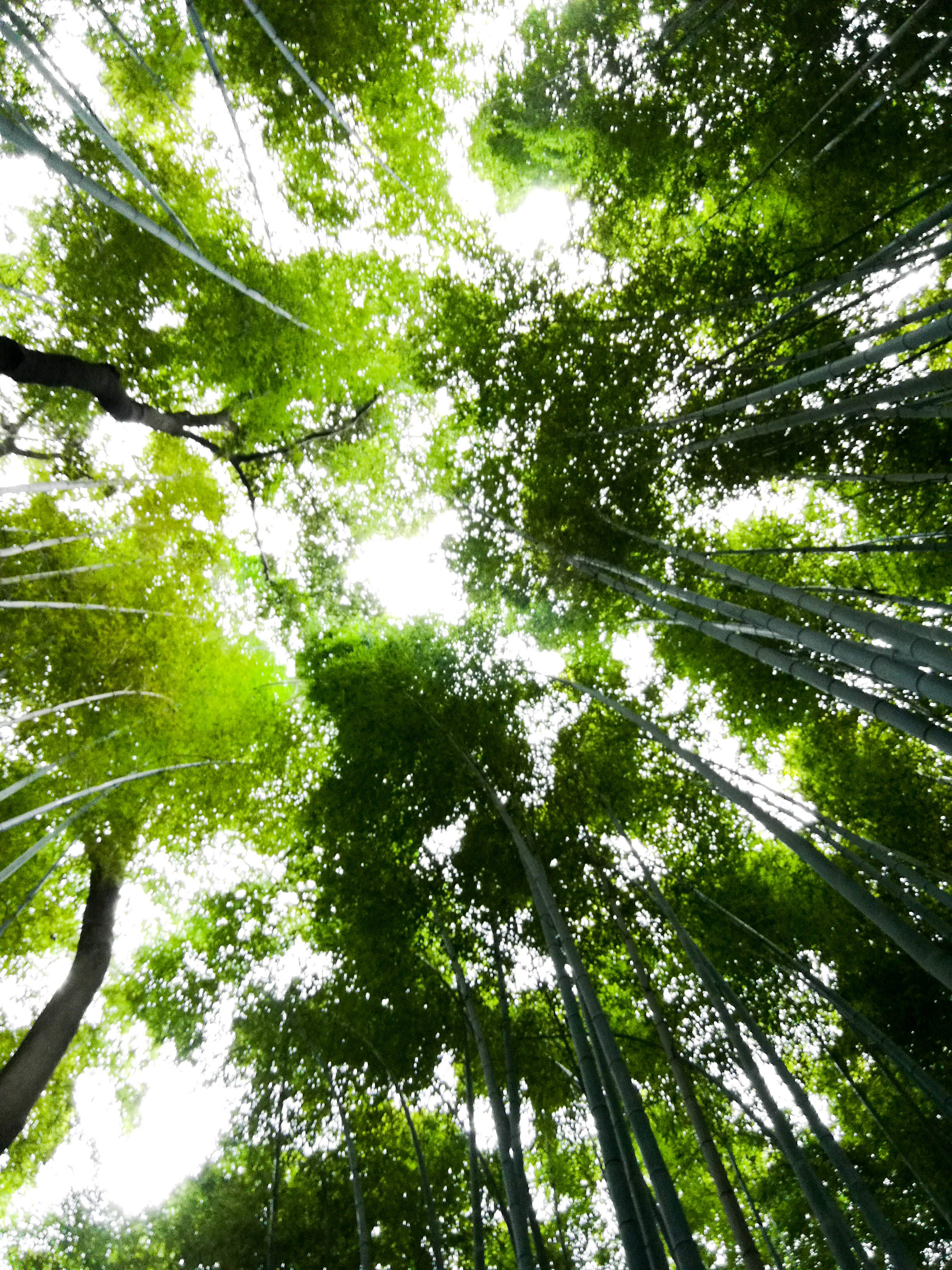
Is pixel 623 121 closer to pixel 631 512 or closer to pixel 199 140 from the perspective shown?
pixel 631 512

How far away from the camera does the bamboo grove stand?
408 centimetres

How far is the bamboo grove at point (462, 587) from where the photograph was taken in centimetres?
408

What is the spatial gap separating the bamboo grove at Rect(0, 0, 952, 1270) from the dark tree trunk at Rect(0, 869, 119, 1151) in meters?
0.03

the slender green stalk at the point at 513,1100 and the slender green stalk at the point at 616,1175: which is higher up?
the slender green stalk at the point at 513,1100

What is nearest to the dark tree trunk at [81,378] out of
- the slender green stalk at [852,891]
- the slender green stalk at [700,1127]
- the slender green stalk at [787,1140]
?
the slender green stalk at [852,891]

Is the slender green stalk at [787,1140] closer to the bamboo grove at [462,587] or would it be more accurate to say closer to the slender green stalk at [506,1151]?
the bamboo grove at [462,587]

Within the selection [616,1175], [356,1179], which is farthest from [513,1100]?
[356,1179]

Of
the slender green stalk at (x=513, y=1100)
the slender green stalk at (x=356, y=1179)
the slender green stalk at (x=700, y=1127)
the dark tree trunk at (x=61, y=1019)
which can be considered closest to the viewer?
the slender green stalk at (x=700, y=1127)

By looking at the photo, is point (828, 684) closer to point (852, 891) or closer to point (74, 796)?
point (852, 891)

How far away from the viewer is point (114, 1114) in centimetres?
600

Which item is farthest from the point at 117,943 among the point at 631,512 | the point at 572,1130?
the point at 631,512

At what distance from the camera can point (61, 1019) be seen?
4289 mm

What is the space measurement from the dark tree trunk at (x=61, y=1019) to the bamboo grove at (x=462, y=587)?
0.03m

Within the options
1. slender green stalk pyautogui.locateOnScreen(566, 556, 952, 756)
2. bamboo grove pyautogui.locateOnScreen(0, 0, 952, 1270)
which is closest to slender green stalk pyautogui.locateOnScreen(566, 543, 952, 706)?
slender green stalk pyautogui.locateOnScreen(566, 556, 952, 756)
